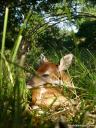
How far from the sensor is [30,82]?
2.71 metres

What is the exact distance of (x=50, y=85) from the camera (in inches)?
98.4

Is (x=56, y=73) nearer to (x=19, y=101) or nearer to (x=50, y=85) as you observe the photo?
(x=50, y=85)

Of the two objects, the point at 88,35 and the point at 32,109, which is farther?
the point at 88,35

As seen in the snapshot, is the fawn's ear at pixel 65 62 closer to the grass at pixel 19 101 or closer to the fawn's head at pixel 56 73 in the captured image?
the fawn's head at pixel 56 73

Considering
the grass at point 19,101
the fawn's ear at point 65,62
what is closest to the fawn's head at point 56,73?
the fawn's ear at point 65,62

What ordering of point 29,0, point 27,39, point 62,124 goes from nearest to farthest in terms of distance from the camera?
point 62,124, point 27,39, point 29,0

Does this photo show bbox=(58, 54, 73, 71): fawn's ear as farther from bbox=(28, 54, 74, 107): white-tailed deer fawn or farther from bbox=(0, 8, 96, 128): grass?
bbox=(0, 8, 96, 128): grass

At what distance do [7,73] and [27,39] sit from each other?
827mm

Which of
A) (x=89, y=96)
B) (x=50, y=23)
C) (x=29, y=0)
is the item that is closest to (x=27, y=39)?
(x=50, y=23)

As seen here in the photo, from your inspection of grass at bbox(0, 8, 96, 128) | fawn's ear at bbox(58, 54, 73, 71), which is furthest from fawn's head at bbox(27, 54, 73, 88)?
grass at bbox(0, 8, 96, 128)

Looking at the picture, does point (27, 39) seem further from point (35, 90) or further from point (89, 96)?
point (89, 96)

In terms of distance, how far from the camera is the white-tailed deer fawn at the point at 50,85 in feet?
8.16

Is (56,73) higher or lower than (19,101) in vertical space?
lower

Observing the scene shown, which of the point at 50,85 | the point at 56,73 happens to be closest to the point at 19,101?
the point at 50,85
